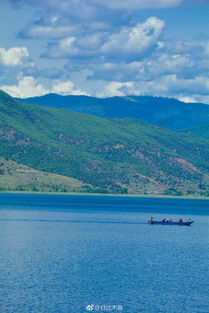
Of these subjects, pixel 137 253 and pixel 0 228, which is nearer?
pixel 137 253

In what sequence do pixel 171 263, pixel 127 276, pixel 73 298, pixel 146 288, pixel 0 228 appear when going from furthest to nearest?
pixel 0 228 < pixel 171 263 < pixel 127 276 < pixel 146 288 < pixel 73 298

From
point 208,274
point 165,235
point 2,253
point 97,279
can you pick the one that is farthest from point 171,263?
point 165,235

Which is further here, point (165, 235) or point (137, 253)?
point (165, 235)

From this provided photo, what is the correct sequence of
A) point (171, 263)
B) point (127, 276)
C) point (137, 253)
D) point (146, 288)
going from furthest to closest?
1. point (137, 253)
2. point (171, 263)
3. point (127, 276)
4. point (146, 288)

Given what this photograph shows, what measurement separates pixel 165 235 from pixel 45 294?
339 ft

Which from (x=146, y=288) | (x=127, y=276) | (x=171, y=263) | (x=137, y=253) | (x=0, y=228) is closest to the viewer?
(x=146, y=288)

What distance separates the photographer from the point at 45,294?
95.6 meters

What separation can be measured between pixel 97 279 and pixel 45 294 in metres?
14.5

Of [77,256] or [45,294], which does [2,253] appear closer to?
[77,256]

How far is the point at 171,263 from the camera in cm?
12975

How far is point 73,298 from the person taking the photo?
93.8m

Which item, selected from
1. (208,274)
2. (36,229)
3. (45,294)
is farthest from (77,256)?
(36,229)

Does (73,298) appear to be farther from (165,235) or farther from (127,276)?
(165,235)

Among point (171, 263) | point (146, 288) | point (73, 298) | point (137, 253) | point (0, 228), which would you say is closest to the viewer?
point (73, 298)
